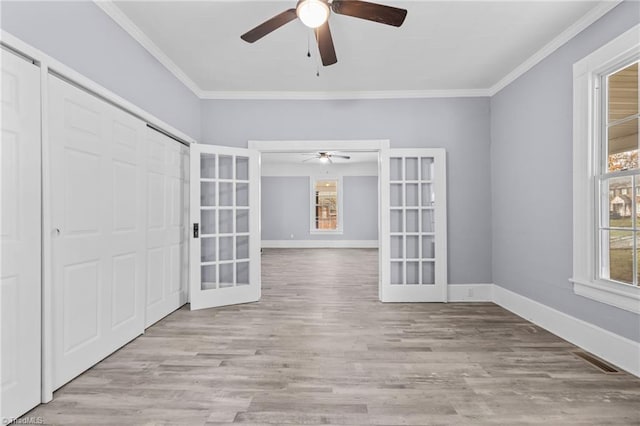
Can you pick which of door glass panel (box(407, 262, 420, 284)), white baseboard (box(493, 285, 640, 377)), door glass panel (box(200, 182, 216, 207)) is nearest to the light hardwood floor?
white baseboard (box(493, 285, 640, 377))

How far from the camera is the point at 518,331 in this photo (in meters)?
3.09

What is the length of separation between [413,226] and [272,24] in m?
2.94

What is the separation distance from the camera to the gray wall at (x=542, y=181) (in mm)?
2611

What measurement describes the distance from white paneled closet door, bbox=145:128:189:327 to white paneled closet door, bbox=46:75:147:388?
0.22 metres

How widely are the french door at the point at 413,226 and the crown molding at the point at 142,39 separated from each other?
8.53 ft

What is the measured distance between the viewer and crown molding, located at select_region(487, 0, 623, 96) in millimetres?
2475

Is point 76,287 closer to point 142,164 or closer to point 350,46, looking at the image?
point 142,164

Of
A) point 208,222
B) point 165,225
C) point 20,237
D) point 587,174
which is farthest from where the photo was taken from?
point 208,222

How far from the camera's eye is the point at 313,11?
2035 millimetres

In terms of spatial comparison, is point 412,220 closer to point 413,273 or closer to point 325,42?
point 413,273

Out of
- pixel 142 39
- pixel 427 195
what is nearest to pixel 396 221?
pixel 427 195

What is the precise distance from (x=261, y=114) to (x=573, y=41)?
133 inches

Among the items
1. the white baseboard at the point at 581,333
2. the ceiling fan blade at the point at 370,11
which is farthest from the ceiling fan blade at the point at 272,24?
the white baseboard at the point at 581,333

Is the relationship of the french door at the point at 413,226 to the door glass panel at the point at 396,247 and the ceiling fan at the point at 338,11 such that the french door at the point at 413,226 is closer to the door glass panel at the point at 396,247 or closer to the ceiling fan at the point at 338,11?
the door glass panel at the point at 396,247
